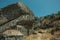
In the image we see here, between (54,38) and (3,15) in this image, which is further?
(3,15)

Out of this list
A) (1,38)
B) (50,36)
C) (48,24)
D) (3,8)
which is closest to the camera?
(1,38)

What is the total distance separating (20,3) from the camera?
88.1 feet

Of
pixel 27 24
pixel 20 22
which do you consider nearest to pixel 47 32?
pixel 27 24

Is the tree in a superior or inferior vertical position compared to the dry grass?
superior

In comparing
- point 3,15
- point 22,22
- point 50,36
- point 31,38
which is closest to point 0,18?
point 3,15

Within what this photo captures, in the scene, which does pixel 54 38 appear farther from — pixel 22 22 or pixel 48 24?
pixel 48 24

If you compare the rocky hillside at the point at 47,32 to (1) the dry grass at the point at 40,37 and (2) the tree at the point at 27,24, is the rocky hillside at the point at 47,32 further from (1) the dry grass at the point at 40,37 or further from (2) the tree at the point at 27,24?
(2) the tree at the point at 27,24

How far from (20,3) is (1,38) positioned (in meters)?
6.81

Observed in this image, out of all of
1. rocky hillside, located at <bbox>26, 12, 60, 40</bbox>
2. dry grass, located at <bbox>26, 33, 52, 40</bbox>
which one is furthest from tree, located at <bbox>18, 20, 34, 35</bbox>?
rocky hillside, located at <bbox>26, 12, 60, 40</bbox>

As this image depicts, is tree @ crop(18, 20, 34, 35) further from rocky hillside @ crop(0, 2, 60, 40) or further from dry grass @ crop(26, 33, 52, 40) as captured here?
dry grass @ crop(26, 33, 52, 40)

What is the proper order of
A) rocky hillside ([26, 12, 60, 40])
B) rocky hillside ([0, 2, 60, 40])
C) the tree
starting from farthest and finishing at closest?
the tree < rocky hillside ([0, 2, 60, 40]) < rocky hillside ([26, 12, 60, 40])

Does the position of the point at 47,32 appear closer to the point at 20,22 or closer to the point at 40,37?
the point at 40,37

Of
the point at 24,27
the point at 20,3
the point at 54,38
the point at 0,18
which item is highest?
the point at 20,3

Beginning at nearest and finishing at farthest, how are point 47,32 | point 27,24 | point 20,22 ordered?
point 27,24 < point 20,22 < point 47,32
